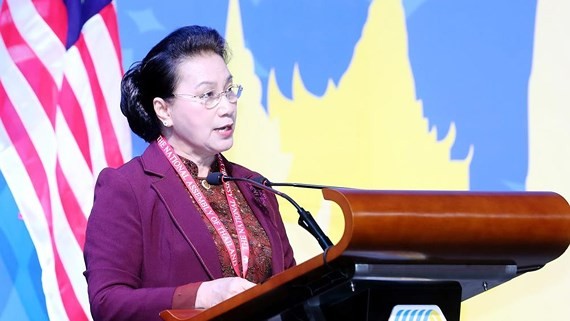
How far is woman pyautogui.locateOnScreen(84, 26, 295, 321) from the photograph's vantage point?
205cm

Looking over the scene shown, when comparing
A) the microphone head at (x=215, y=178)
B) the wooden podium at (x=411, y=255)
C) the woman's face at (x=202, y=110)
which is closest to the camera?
the wooden podium at (x=411, y=255)

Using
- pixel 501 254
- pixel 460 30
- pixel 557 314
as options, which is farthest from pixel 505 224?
pixel 460 30

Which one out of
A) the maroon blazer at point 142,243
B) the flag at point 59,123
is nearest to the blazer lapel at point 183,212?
the maroon blazer at point 142,243

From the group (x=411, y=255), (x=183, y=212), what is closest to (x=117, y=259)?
(x=183, y=212)

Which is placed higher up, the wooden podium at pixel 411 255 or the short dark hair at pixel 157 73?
the short dark hair at pixel 157 73

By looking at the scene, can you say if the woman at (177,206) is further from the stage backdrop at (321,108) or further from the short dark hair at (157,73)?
the stage backdrop at (321,108)

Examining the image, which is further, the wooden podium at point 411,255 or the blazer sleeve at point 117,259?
the blazer sleeve at point 117,259

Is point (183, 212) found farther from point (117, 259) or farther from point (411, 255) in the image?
point (411, 255)

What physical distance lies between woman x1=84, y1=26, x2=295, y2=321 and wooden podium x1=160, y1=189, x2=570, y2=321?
12.6 inches

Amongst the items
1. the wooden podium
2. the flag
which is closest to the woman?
the wooden podium

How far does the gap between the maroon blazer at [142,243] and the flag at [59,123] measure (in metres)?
0.87

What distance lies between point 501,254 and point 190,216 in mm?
796

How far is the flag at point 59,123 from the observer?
3.02m

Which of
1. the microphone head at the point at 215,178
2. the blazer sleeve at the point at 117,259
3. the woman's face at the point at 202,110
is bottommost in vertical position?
the blazer sleeve at the point at 117,259
